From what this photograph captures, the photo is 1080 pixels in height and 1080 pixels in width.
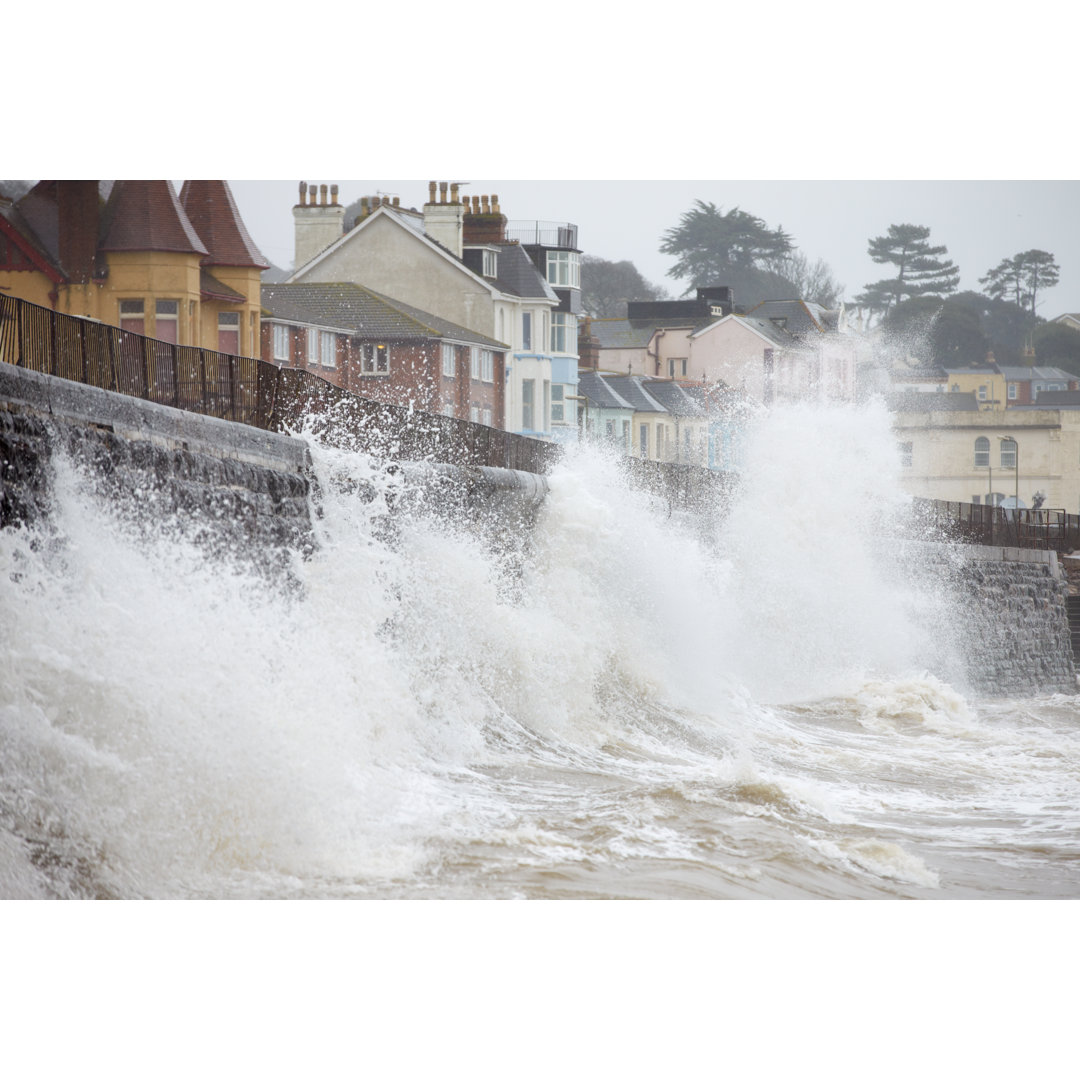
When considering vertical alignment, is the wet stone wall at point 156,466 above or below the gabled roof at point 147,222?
below

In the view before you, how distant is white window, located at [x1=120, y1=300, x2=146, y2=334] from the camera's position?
10023 mm

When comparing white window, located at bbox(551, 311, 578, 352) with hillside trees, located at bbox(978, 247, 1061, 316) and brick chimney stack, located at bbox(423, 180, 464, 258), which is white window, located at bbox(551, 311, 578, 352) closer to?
brick chimney stack, located at bbox(423, 180, 464, 258)

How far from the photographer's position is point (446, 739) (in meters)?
6.20

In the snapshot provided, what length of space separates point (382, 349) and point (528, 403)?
1.80 meters

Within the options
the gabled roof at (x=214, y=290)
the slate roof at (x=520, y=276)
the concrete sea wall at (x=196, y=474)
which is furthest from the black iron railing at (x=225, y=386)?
the slate roof at (x=520, y=276)

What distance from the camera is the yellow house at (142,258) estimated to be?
8094 mm

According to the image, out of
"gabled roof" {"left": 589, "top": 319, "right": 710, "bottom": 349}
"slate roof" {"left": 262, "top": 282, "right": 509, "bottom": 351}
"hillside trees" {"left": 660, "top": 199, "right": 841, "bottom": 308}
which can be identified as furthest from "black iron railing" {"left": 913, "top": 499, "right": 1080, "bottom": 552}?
"hillside trees" {"left": 660, "top": 199, "right": 841, "bottom": 308}

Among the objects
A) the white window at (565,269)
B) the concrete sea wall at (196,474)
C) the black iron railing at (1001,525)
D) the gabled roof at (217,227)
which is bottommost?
the black iron railing at (1001,525)

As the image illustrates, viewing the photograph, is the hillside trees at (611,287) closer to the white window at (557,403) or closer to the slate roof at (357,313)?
the white window at (557,403)

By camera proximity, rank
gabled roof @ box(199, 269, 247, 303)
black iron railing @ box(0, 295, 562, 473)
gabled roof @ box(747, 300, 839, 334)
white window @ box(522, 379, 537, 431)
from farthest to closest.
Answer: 1. white window @ box(522, 379, 537, 431)
2. gabled roof @ box(199, 269, 247, 303)
3. gabled roof @ box(747, 300, 839, 334)
4. black iron railing @ box(0, 295, 562, 473)

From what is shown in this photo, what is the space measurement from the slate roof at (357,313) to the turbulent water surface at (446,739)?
448 centimetres

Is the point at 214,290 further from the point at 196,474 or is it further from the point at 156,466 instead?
the point at 156,466

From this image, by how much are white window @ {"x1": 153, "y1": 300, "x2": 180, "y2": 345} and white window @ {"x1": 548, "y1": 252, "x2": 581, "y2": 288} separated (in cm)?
296

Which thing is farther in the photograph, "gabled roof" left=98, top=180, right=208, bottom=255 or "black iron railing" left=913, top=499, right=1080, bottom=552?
"black iron railing" left=913, top=499, right=1080, bottom=552
